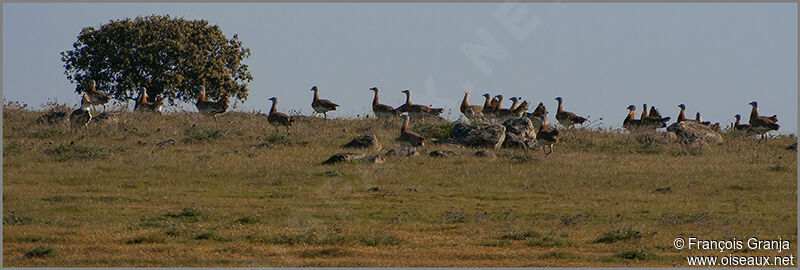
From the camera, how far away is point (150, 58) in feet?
141

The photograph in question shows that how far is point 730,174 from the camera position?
83.3ft

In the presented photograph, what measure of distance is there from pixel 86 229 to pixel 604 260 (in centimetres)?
889

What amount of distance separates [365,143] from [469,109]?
8.35 m

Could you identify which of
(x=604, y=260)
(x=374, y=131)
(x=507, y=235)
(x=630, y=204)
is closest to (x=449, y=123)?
(x=374, y=131)

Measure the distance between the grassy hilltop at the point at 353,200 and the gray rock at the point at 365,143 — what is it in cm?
30

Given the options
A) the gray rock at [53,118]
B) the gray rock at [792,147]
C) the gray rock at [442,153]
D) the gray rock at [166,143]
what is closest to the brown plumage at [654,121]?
the gray rock at [792,147]

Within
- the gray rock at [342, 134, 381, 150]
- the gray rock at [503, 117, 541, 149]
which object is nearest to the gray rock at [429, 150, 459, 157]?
the gray rock at [342, 134, 381, 150]

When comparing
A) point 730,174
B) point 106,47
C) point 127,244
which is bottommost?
point 127,244

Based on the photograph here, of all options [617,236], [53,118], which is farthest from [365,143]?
[617,236]

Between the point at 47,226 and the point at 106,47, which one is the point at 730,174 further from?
the point at 106,47

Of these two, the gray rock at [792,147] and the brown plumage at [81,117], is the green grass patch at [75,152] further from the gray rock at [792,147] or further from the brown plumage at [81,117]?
the gray rock at [792,147]

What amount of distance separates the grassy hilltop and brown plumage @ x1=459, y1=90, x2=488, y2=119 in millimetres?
4178

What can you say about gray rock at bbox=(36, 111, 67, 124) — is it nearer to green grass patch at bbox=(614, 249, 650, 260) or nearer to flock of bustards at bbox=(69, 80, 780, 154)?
flock of bustards at bbox=(69, 80, 780, 154)

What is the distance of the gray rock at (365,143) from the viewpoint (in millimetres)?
28547
